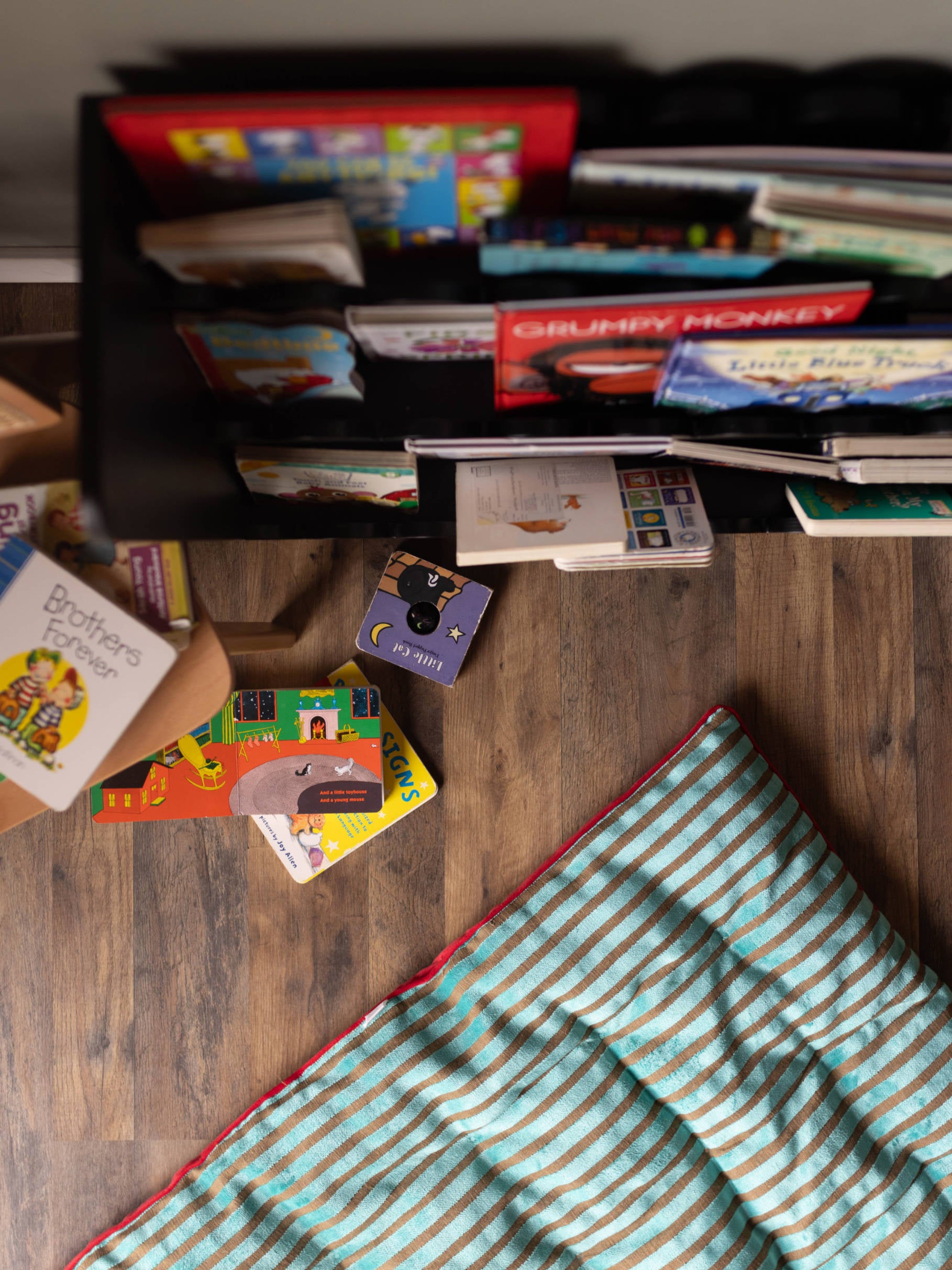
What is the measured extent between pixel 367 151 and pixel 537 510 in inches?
17.4

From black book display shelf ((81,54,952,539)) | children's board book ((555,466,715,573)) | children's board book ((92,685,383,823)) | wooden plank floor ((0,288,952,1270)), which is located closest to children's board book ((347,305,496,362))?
black book display shelf ((81,54,952,539))

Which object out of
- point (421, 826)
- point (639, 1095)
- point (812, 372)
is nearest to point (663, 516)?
point (812, 372)

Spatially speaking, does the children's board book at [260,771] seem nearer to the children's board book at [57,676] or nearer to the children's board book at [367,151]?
the children's board book at [57,676]

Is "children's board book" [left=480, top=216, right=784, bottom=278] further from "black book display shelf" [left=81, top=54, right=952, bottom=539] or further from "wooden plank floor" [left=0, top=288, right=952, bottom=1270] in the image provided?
"wooden plank floor" [left=0, top=288, right=952, bottom=1270]

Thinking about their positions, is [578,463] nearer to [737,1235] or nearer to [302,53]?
[302,53]

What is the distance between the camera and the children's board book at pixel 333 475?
1004 mm

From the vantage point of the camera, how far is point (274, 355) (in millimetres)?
833

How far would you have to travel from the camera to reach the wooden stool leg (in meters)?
1.17

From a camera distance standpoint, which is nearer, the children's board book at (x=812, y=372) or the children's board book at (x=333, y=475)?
the children's board book at (x=812, y=372)

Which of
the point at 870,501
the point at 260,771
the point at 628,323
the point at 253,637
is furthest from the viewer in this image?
the point at 260,771

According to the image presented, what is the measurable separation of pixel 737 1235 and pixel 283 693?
44.6 inches

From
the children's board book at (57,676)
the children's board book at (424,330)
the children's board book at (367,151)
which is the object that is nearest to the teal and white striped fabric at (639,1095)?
the children's board book at (57,676)

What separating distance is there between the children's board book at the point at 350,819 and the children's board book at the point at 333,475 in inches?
13.6

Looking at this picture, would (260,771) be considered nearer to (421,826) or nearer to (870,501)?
(421,826)
